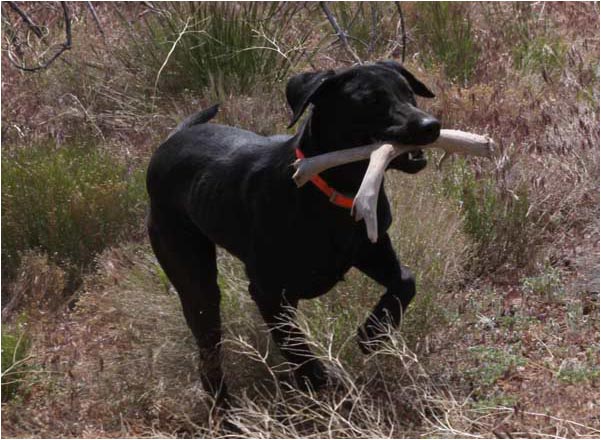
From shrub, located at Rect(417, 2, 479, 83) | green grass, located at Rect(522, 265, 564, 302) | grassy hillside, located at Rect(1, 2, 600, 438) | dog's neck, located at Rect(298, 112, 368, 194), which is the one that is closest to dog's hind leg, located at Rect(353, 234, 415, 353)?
grassy hillside, located at Rect(1, 2, 600, 438)

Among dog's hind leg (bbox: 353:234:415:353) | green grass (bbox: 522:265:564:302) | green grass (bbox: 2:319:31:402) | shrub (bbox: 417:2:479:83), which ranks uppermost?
dog's hind leg (bbox: 353:234:415:353)

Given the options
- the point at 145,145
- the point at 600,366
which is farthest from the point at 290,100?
the point at 145,145

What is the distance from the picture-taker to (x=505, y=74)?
9.88 meters

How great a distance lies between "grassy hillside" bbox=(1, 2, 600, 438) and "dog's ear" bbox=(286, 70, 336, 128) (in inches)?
36.5

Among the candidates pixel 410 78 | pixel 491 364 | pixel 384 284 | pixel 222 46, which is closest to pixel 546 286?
pixel 491 364

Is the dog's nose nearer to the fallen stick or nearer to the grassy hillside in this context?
the fallen stick

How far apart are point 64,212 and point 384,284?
336 centimetres

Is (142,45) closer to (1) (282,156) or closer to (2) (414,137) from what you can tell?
(1) (282,156)

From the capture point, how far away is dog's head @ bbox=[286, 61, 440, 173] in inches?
181

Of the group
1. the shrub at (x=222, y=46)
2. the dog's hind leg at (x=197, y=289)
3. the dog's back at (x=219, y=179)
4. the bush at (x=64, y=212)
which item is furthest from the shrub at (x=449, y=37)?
the dog's hind leg at (x=197, y=289)

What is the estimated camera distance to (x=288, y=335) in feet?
16.9

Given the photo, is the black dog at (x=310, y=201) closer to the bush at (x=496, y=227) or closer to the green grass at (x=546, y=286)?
the green grass at (x=546, y=286)

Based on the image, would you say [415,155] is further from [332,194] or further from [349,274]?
[349,274]

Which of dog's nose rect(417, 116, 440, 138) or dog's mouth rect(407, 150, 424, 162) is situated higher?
dog's nose rect(417, 116, 440, 138)
